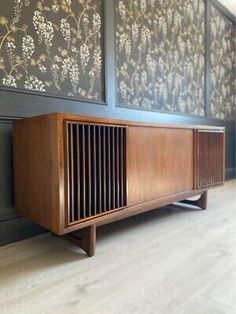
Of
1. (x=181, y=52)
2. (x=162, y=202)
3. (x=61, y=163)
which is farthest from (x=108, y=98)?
(x=181, y=52)

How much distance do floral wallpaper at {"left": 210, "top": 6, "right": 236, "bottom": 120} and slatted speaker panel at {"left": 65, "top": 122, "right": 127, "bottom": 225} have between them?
2.30 metres

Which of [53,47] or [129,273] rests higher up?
[53,47]

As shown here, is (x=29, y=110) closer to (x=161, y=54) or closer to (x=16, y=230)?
(x=16, y=230)

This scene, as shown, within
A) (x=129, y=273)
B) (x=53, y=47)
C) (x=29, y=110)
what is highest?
(x=53, y=47)

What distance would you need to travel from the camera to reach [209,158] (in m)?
1.92

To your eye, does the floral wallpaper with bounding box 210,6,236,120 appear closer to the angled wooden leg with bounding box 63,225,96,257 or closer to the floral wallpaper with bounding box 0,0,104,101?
the floral wallpaper with bounding box 0,0,104,101

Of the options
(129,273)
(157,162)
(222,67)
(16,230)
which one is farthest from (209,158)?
(222,67)

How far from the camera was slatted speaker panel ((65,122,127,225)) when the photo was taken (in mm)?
1093

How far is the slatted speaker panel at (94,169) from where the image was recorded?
109cm

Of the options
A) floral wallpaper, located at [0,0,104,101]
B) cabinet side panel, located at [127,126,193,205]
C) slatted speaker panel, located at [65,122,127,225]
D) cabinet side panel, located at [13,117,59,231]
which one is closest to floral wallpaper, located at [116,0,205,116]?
floral wallpaper, located at [0,0,104,101]

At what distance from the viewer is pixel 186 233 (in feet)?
4.83

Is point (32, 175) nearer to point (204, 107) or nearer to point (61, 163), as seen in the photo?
point (61, 163)

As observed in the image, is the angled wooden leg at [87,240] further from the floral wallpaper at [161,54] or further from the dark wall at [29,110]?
the floral wallpaper at [161,54]

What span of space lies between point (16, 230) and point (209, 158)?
1357mm
